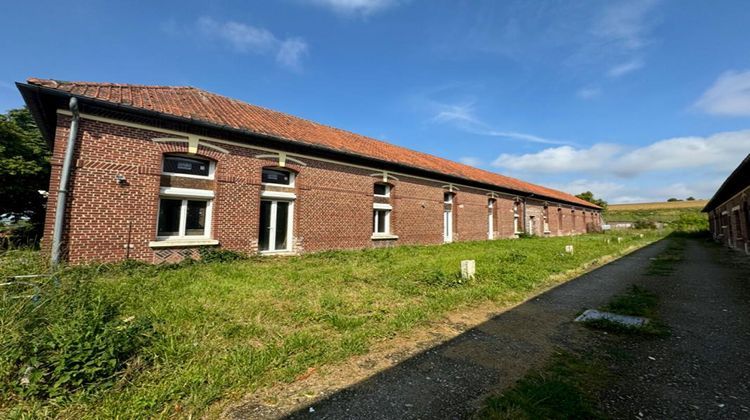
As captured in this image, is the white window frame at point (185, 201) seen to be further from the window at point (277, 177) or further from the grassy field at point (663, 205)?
the grassy field at point (663, 205)

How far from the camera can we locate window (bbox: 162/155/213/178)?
8.13m

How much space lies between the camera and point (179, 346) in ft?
10.9

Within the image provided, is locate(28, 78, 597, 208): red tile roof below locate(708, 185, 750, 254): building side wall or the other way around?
the other way around

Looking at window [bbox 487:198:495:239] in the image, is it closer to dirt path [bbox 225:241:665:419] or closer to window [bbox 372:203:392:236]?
window [bbox 372:203:392:236]

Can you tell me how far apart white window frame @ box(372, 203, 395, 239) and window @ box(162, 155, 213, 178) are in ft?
20.3

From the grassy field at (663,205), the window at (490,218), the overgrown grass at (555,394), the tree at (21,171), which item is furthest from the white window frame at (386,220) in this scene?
the grassy field at (663,205)

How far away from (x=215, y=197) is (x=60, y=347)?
6.25 meters

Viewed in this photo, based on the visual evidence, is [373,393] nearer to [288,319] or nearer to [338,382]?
[338,382]

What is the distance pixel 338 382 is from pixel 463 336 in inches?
75.3

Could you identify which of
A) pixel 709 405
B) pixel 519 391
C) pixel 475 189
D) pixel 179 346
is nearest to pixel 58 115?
pixel 179 346

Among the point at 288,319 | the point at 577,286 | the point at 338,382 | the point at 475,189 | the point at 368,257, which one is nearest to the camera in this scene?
the point at 338,382

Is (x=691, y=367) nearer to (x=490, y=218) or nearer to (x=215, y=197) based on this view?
(x=215, y=197)

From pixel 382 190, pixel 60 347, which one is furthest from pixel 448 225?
pixel 60 347

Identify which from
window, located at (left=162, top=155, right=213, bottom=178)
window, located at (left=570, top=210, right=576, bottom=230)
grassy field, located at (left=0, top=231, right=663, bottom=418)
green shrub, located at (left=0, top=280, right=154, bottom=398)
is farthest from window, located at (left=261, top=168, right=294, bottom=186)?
window, located at (left=570, top=210, right=576, bottom=230)
